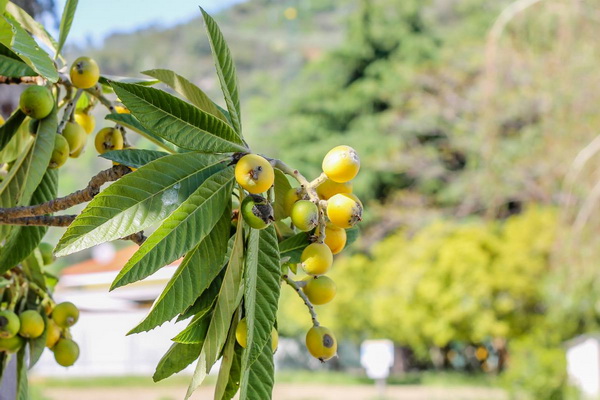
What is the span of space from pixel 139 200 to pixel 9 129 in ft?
1.22

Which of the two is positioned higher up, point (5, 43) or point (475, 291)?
point (475, 291)

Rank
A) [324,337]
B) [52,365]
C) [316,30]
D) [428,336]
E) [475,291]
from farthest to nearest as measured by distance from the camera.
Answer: [316,30], [52,365], [428,336], [475,291], [324,337]

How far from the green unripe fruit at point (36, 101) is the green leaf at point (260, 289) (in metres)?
0.34

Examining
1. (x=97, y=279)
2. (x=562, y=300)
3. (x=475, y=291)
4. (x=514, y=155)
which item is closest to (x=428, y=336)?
(x=475, y=291)

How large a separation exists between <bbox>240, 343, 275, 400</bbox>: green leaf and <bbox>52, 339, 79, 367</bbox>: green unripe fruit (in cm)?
45

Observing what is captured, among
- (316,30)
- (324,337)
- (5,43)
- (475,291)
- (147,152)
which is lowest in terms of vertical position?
(324,337)

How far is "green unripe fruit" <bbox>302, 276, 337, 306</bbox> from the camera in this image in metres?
0.81

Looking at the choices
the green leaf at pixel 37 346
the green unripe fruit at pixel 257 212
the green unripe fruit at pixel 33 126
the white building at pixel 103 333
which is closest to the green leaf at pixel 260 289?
the green unripe fruit at pixel 257 212

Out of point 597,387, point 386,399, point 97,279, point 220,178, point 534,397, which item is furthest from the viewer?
point 97,279

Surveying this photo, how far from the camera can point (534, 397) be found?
25.7 ft

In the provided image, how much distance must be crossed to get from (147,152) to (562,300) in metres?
8.00

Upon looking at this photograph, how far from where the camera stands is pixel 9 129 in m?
0.96

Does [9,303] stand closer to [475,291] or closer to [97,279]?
[475,291]

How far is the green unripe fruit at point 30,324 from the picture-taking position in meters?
1.01
